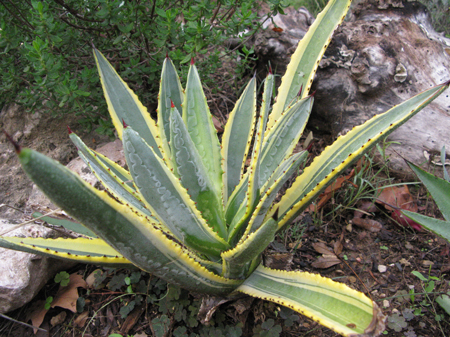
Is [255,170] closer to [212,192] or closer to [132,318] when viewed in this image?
[212,192]

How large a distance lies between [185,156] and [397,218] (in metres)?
1.20

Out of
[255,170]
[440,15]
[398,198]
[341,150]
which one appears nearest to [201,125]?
[255,170]

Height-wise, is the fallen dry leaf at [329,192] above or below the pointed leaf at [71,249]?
below

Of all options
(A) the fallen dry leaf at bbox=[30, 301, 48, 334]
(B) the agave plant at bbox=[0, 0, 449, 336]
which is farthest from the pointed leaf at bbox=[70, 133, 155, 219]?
(A) the fallen dry leaf at bbox=[30, 301, 48, 334]

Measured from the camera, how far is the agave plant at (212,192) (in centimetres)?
78

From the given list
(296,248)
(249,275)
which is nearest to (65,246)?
(249,275)

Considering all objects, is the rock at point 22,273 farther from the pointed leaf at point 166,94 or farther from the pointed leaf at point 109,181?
the pointed leaf at point 166,94

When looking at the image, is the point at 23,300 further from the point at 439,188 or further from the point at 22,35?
the point at 439,188

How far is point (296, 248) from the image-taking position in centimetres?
156

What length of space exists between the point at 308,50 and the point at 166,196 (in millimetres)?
888

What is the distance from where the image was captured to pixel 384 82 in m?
1.95

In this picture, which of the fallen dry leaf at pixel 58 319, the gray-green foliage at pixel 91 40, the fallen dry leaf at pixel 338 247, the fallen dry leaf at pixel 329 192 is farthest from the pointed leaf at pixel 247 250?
the gray-green foliage at pixel 91 40

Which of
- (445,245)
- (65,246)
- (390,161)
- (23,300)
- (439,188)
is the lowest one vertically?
(445,245)

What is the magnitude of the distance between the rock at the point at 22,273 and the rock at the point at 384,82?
1.74 meters
